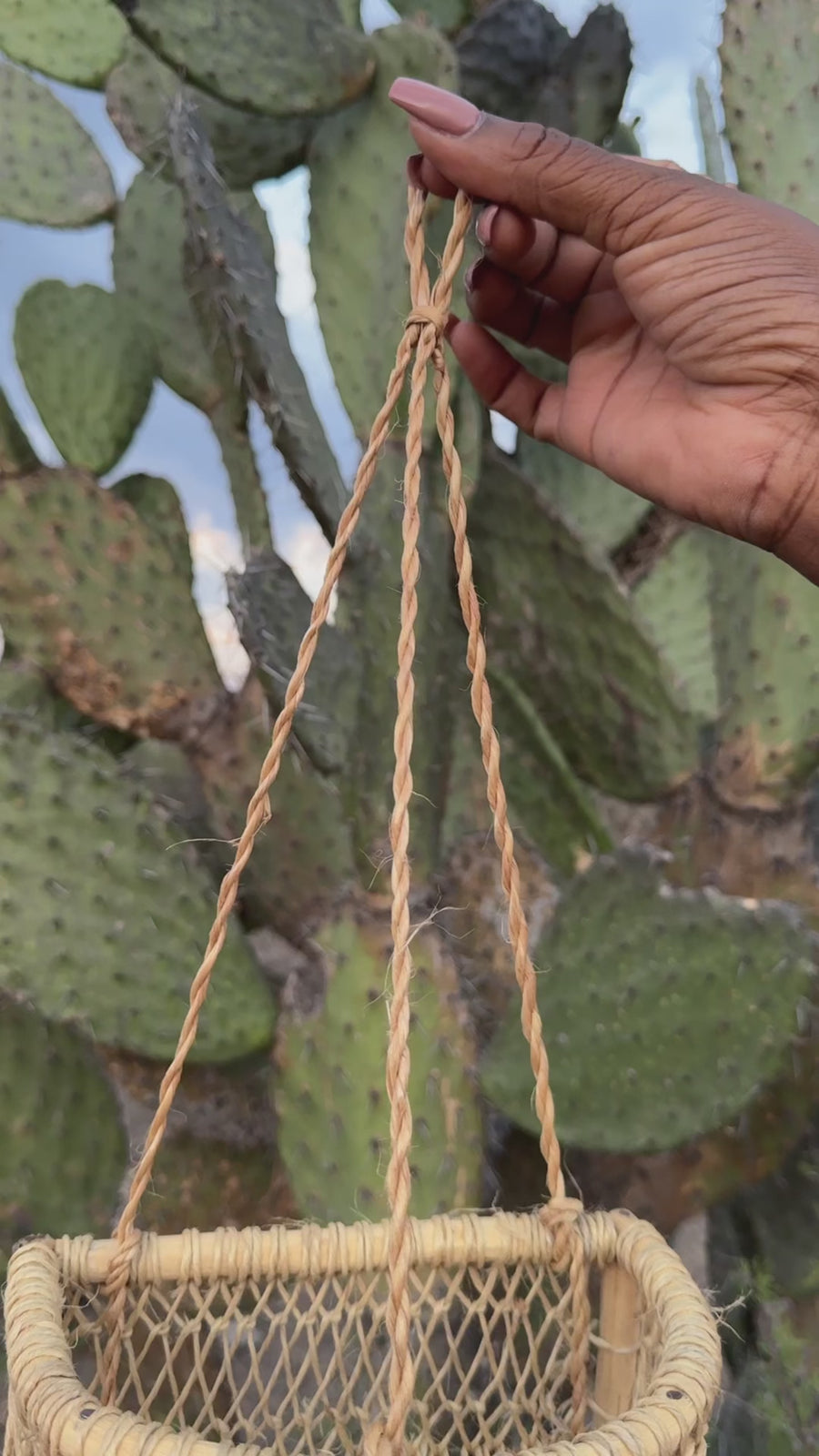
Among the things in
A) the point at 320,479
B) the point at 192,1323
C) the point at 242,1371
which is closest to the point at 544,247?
the point at 320,479

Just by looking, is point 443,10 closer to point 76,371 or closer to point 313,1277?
point 76,371

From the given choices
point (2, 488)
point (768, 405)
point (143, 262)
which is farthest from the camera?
point (143, 262)

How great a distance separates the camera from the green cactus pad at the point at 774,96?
869 millimetres

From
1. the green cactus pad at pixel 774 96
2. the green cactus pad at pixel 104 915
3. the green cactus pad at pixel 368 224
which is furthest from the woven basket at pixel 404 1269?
the green cactus pad at pixel 774 96

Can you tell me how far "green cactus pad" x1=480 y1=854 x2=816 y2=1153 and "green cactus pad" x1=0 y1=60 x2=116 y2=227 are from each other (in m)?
0.94

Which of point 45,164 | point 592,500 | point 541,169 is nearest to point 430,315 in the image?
point 541,169

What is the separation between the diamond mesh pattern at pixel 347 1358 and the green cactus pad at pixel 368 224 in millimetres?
647

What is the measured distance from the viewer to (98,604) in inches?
40.4

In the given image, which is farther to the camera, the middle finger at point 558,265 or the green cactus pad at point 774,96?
the green cactus pad at point 774,96

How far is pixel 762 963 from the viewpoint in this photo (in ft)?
2.48

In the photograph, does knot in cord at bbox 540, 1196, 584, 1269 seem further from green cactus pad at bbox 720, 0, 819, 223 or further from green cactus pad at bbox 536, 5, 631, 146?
green cactus pad at bbox 536, 5, 631, 146

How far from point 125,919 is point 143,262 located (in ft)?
2.46

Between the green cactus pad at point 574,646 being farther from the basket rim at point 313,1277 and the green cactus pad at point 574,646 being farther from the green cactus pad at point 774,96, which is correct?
the basket rim at point 313,1277

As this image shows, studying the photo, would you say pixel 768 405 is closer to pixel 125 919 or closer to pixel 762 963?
pixel 762 963
